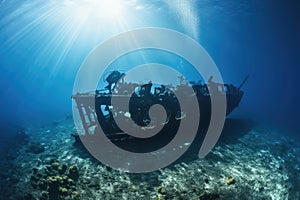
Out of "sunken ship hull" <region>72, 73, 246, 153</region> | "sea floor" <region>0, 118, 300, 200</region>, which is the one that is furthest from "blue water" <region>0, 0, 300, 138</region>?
"sunken ship hull" <region>72, 73, 246, 153</region>

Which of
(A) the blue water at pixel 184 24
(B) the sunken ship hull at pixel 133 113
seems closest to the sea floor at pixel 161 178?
(B) the sunken ship hull at pixel 133 113

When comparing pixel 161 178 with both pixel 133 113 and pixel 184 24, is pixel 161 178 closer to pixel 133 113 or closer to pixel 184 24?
pixel 133 113

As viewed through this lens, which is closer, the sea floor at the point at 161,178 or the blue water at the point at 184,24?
the sea floor at the point at 161,178

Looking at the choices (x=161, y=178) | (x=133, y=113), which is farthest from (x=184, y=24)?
(x=161, y=178)

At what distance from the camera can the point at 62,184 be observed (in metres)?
9.74

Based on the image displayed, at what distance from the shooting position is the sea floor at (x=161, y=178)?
941 centimetres

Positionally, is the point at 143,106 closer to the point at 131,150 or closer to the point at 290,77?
the point at 131,150

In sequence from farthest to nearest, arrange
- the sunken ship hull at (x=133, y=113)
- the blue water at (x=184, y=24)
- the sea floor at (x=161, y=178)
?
1. the blue water at (x=184, y=24)
2. the sunken ship hull at (x=133, y=113)
3. the sea floor at (x=161, y=178)

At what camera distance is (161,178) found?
411 inches

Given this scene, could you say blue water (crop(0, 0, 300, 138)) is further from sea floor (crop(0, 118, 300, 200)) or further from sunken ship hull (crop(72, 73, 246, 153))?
sunken ship hull (crop(72, 73, 246, 153))

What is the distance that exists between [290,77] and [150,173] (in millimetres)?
100355

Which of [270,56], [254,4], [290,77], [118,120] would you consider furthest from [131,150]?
[290,77]

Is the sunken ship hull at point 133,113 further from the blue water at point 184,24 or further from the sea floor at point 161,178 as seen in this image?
the blue water at point 184,24

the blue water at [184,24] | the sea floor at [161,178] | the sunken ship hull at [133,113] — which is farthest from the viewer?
the blue water at [184,24]
